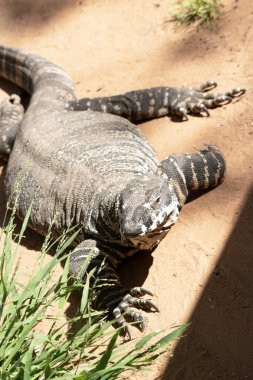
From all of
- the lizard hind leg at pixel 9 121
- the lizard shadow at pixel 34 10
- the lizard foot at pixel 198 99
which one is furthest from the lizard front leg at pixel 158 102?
the lizard shadow at pixel 34 10

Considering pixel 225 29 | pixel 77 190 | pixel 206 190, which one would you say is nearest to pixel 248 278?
pixel 206 190

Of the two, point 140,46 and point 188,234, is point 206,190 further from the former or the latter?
point 140,46

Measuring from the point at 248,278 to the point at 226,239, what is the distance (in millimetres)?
476

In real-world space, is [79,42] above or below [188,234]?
above

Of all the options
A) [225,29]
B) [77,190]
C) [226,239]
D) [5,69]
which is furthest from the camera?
[5,69]

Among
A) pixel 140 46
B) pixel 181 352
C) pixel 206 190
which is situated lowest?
pixel 181 352

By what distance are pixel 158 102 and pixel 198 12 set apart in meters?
1.50

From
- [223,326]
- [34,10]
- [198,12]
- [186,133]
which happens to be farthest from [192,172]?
[34,10]

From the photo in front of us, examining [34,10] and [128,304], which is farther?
[34,10]

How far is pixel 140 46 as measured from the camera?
26.0 feet

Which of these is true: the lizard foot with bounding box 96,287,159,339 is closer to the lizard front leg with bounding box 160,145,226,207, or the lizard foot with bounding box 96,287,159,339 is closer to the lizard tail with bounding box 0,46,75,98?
the lizard front leg with bounding box 160,145,226,207

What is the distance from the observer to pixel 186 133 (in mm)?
6383

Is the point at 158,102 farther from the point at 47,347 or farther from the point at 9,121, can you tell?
the point at 47,347

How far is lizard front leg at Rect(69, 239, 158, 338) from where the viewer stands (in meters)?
4.80
